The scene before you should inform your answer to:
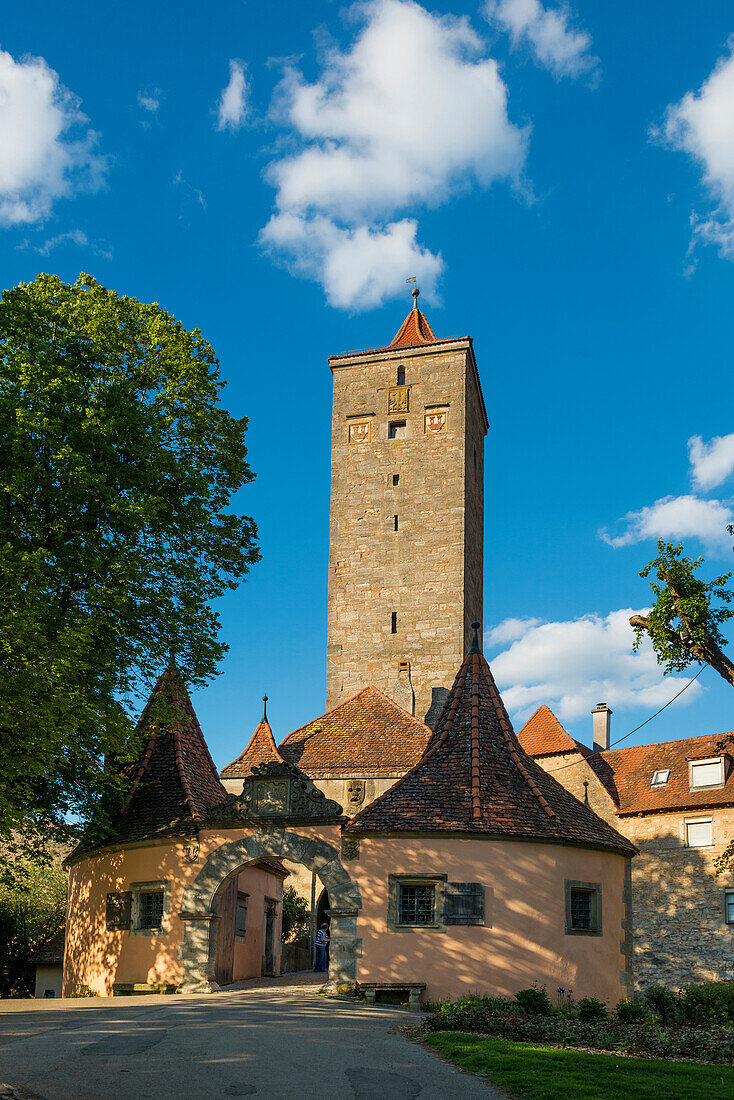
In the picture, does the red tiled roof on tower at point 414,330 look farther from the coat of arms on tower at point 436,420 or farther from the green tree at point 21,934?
the green tree at point 21,934

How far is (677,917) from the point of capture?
1215 inches

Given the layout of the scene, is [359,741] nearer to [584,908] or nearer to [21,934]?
[584,908]

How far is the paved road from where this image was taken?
9.41 metres

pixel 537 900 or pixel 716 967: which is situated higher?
pixel 537 900

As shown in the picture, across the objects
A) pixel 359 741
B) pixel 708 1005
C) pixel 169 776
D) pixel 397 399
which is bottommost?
pixel 708 1005

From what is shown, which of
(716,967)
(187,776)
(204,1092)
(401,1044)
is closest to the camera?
(204,1092)

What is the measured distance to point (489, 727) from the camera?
20.0 metres

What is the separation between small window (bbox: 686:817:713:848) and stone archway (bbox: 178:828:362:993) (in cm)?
1708

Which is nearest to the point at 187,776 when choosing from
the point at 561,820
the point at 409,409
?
the point at 561,820

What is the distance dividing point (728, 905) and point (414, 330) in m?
24.5

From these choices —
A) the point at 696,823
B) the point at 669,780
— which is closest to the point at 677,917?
the point at 696,823

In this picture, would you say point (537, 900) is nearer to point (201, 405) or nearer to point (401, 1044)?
point (401, 1044)

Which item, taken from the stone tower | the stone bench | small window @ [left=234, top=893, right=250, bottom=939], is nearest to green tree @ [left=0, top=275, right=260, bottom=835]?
small window @ [left=234, top=893, right=250, bottom=939]

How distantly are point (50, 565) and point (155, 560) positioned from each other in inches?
73.7
